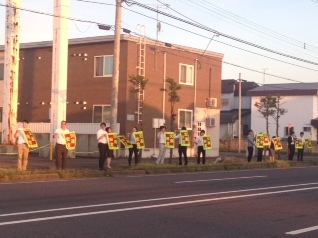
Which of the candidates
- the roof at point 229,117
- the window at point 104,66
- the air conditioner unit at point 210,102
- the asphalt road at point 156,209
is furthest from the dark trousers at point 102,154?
the roof at point 229,117

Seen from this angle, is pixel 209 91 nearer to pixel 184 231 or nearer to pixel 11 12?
pixel 11 12

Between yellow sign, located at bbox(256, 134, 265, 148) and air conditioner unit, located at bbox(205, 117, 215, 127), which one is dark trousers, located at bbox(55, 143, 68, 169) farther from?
air conditioner unit, located at bbox(205, 117, 215, 127)

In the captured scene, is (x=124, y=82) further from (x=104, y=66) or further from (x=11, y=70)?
(x=11, y=70)

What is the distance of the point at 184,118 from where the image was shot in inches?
1479

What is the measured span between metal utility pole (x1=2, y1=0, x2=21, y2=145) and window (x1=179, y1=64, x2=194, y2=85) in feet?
35.3

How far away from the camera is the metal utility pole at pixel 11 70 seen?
29.0 metres

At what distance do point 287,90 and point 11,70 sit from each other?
139 ft

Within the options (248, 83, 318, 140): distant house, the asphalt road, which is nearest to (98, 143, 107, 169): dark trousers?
the asphalt road

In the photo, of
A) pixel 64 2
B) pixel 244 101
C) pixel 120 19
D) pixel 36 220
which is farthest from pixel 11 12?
pixel 244 101

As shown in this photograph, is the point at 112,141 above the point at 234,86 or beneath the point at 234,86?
beneath

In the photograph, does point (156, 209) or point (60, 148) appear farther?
point (60, 148)

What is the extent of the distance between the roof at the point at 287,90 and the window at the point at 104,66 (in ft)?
111

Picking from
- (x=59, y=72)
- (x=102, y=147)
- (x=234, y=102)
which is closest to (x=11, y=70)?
(x=59, y=72)

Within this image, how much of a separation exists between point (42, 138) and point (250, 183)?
15.8m
